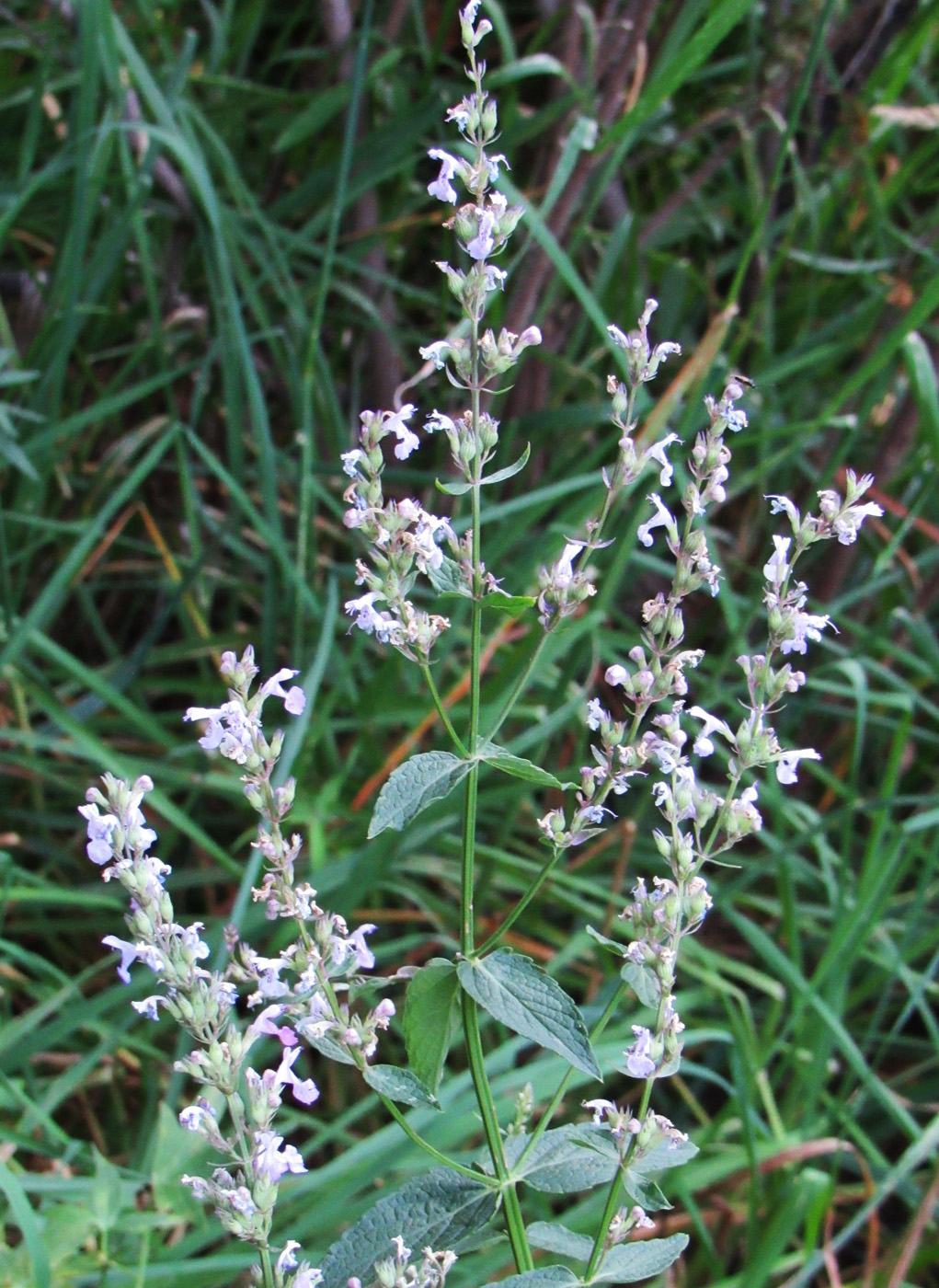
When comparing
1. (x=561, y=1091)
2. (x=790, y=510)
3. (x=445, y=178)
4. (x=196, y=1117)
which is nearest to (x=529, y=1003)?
(x=561, y=1091)

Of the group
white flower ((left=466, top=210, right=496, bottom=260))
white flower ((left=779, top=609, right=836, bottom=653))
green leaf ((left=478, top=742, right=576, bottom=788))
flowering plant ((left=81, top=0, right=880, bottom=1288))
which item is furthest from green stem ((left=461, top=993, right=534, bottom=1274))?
white flower ((left=466, top=210, right=496, bottom=260))

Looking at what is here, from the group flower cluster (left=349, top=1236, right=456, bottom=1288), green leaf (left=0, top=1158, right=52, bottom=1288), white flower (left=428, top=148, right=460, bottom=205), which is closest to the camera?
flower cluster (left=349, top=1236, right=456, bottom=1288)

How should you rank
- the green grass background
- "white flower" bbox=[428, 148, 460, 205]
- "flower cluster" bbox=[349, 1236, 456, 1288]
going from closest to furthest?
1. "flower cluster" bbox=[349, 1236, 456, 1288]
2. "white flower" bbox=[428, 148, 460, 205]
3. the green grass background

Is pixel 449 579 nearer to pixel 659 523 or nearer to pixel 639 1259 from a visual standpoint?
pixel 659 523

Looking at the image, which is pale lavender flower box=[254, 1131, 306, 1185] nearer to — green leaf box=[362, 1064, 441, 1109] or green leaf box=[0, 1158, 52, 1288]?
green leaf box=[362, 1064, 441, 1109]

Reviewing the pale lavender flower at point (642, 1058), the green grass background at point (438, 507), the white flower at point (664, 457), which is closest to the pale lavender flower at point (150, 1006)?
the pale lavender flower at point (642, 1058)

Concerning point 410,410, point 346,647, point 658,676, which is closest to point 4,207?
point 346,647
